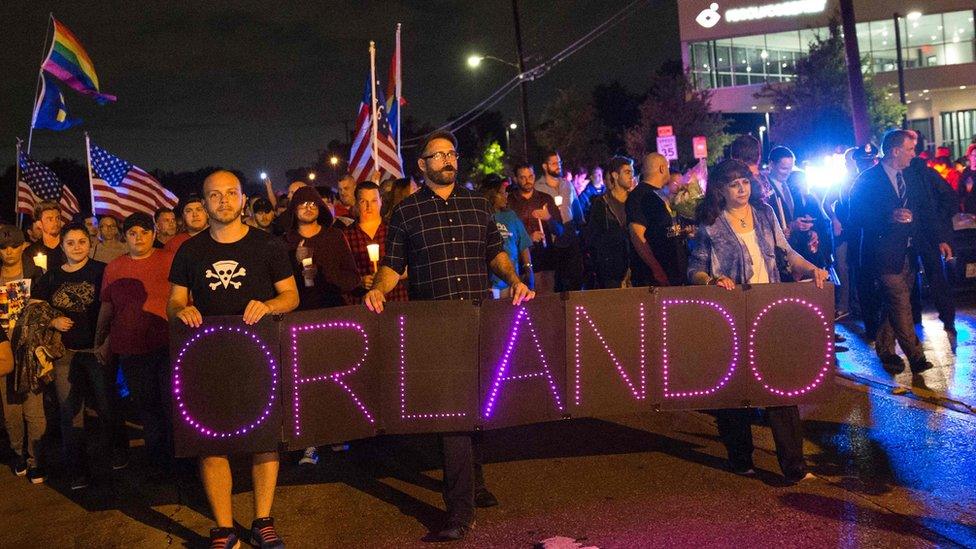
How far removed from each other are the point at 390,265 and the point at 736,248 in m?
2.11

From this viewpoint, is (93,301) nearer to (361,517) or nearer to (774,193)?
(361,517)

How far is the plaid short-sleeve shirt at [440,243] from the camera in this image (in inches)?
204

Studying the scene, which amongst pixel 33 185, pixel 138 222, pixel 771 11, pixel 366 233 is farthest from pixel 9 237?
pixel 771 11

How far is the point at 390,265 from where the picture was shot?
17.2ft

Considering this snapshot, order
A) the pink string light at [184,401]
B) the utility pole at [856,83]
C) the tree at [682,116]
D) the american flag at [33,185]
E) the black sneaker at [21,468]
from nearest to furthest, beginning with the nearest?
1. the pink string light at [184,401]
2. the black sneaker at [21,468]
3. the american flag at [33,185]
4. the utility pole at [856,83]
5. the tree at [682,116]

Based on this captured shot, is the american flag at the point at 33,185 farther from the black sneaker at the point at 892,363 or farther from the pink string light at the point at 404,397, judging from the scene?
the black sneaker at the point at 892,363

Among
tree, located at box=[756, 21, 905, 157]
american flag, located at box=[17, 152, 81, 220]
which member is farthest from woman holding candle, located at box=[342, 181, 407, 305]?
tree, located at box=[756, 21, 905, 157]

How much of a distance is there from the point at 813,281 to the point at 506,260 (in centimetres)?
180

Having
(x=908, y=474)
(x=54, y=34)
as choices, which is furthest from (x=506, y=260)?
(x=54, y=34)

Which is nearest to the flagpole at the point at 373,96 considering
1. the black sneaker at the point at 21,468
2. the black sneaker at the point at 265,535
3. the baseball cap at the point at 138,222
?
the baseball cap at the point at 138,222

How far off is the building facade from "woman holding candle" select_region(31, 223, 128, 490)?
154 ft

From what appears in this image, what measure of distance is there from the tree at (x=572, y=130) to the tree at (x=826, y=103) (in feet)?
70.7

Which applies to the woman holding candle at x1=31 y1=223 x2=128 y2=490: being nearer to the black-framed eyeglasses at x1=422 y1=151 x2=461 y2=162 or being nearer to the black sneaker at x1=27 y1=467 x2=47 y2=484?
the black sneaker at x1=27 y1=467 x2=47 y2=484

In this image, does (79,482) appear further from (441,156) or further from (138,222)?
(441,156)
